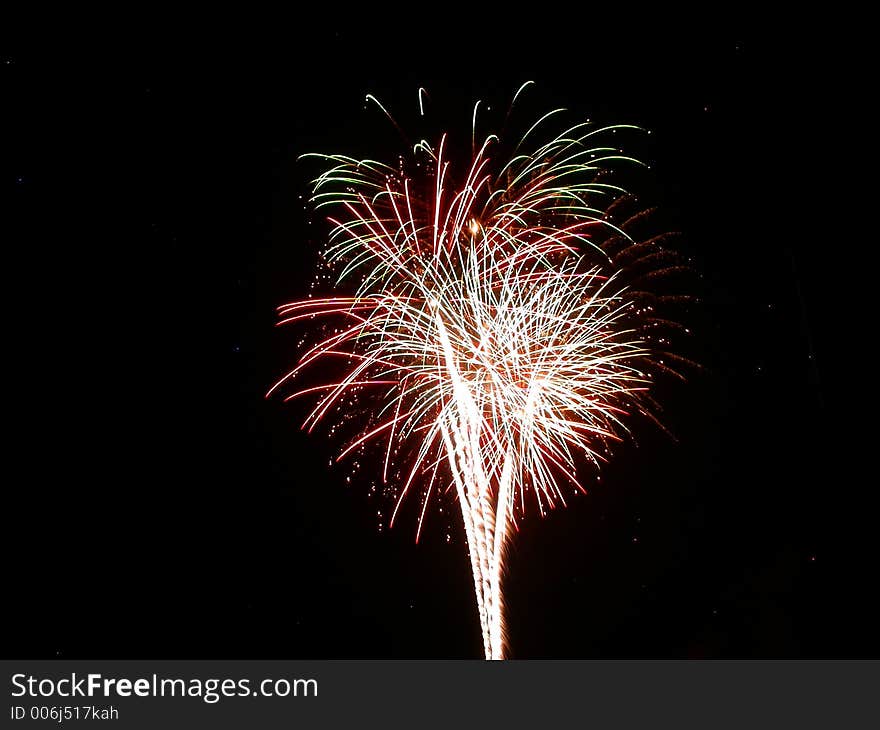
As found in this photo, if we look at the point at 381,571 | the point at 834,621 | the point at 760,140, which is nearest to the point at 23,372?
the point at 381,571

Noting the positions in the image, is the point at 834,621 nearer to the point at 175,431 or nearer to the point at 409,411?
the point at 409,411

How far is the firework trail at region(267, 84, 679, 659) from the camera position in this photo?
6191mm

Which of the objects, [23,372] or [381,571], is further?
[381,571]

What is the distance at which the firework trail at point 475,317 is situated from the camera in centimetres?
619

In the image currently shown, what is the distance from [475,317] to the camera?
6.14 m

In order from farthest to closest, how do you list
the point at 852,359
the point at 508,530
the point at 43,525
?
the point at 508,530
the point at 43,525
the point at 852,359

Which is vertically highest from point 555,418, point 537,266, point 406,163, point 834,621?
point 406,163

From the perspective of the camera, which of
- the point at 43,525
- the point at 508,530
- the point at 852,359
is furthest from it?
the point at 508,530

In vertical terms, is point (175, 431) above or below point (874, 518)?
above

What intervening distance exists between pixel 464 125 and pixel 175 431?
373 centimetres

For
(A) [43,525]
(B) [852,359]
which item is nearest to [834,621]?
→ (B) [852,359]

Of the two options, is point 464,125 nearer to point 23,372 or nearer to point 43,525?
point 23,372

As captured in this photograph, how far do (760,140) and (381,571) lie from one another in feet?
17.2

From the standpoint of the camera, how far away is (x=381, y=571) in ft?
24.7
